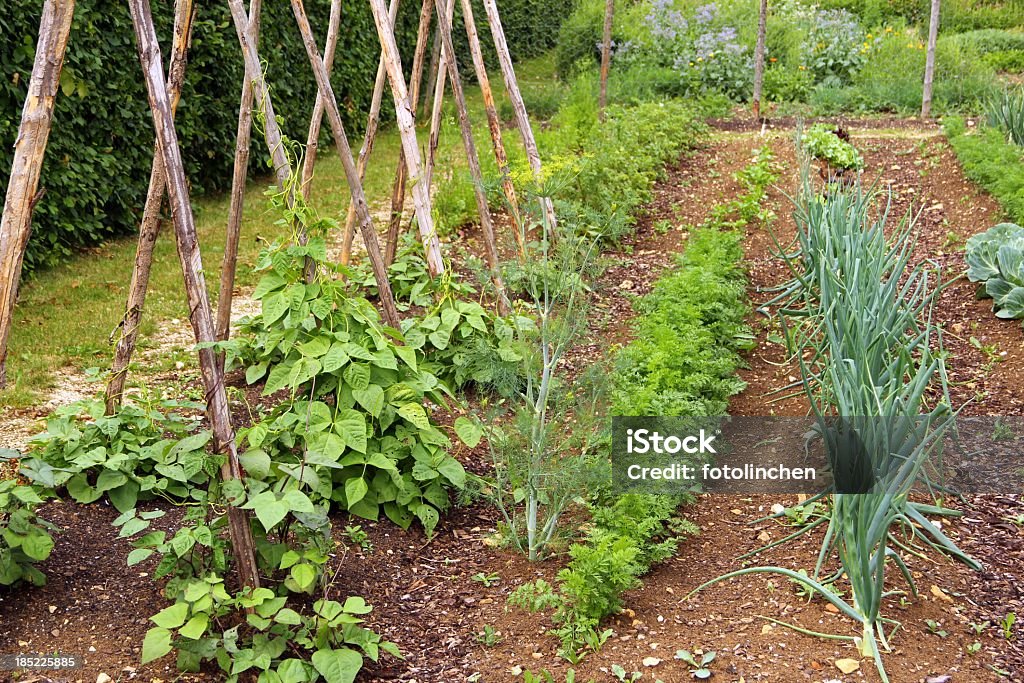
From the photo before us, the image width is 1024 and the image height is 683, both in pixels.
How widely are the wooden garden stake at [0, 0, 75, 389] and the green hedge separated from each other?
2267 millimetres

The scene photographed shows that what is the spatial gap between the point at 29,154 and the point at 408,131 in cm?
201

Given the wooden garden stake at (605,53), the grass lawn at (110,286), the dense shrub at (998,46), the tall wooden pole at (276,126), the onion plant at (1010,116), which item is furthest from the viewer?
the dense shrub at (998,46)

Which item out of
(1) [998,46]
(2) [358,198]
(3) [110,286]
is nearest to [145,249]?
(2) [358,198]

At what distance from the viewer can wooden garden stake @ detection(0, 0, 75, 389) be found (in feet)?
10.4

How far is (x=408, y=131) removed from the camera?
4.83 meters

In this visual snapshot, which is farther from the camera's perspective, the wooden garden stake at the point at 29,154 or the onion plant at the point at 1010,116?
the onion plant at the point at 1010,116

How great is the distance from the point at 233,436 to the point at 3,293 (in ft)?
3.19

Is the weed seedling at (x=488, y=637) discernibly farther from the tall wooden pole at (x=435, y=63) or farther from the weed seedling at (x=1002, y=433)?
the tall wooden pole at (x=435, y=63)

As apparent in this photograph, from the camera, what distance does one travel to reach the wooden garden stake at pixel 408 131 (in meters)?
4.58

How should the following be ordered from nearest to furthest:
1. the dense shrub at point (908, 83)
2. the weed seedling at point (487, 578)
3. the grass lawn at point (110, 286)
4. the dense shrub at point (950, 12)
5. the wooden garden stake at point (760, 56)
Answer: the weed seedling at point (487, 578) < the grass lawn at point (110, 286) < the wooden garden stake at point (760, 56) < the dense shrub at point (908, 83) < the dense shrub at point (950, 12)

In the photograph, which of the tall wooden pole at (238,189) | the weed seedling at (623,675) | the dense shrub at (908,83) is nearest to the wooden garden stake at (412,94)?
the tall wooden pole at (238,189)

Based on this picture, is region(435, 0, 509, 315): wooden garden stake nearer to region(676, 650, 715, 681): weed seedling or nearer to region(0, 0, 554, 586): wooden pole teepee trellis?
region(0, 0, 554, 586): wooden pole teepee trellis

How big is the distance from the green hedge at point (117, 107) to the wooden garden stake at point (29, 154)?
2267mm

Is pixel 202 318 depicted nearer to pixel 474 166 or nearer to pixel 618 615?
pixel 618 615
